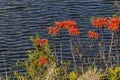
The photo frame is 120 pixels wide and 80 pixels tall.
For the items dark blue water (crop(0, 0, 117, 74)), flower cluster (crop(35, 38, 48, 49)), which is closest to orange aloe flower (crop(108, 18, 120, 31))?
flower cluster (crop(35, 38, 48, 49))

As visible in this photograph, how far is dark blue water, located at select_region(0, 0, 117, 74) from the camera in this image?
85.0ft

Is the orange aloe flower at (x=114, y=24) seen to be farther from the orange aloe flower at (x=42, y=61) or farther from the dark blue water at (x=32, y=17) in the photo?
the dark blue water at (x=32, y=17)

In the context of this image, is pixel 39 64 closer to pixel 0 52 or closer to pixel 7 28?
pixel 0 52

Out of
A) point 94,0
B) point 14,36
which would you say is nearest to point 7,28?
point 14,36

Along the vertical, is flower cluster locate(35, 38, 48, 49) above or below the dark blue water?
above

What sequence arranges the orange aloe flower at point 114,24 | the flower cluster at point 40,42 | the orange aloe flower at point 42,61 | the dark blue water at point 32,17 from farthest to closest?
the dark blue water at point 32,17
the flower cluster at point 40,42
the orange aloe flower at point 42,61
the orange aloe flower at point 114,24

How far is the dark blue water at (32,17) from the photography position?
25.9 m

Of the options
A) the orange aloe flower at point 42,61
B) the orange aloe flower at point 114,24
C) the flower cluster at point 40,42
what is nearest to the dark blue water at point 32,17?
the flower cluster at point 40,42

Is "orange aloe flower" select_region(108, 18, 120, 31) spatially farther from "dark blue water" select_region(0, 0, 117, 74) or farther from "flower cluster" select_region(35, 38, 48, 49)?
"dark blue water" select_region(0, 0, 117, 74)

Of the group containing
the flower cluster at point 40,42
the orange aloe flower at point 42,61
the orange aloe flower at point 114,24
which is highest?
the orange aloe flower at point 114,24

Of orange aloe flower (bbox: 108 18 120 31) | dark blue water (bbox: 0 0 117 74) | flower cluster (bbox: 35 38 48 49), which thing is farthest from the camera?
dark blue water (bbox: 0 0 117 74)

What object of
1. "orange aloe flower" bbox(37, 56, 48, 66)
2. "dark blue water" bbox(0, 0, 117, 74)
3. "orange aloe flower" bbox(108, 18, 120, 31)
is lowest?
"dark blue water" bbox(0, 0, 117, 74)

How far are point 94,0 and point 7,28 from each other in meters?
12.0

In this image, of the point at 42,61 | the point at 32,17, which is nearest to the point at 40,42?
the point at 42,61
